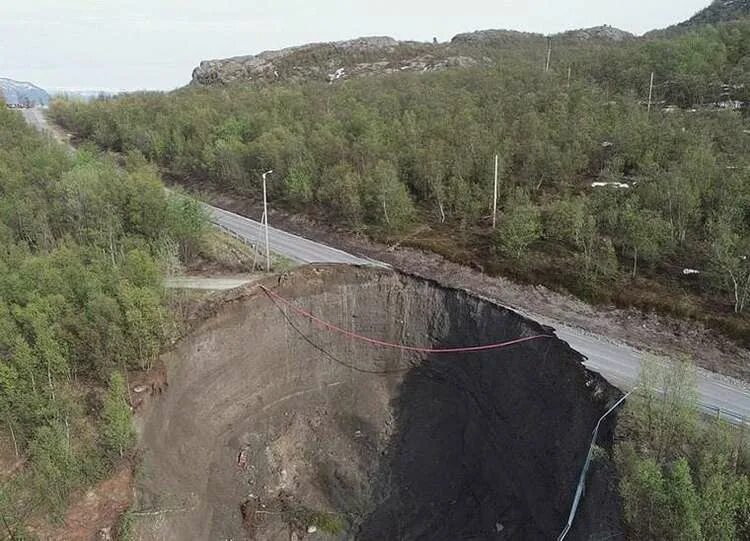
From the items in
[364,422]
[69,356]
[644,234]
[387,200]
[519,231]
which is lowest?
[364,422]

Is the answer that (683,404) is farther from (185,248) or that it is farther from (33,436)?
(185,248)

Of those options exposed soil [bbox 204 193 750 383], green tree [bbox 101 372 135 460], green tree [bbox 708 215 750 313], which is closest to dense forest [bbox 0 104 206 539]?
green tree [bbox 101 372 135 460]

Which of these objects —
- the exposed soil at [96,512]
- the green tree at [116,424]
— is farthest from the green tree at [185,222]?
the exposed soil at [96,512]

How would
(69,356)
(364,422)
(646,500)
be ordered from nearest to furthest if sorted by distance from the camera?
(646,500) → (69,356) → (364,422)

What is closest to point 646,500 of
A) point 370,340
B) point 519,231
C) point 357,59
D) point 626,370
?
point 626,370

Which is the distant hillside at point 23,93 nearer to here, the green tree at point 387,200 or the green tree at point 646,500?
the green tree at point 387,200

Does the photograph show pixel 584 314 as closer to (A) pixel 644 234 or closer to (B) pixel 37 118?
(A) pixel 644 234
